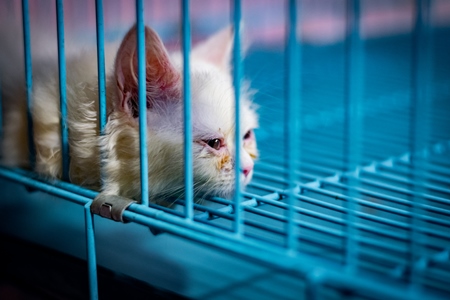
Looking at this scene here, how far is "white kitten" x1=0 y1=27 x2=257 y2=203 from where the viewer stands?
87 cm

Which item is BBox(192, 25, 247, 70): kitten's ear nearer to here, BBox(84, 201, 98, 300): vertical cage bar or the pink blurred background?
the pink blurred background

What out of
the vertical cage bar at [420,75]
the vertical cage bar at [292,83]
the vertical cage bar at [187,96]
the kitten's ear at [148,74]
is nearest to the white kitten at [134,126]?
the kitten's ear at [148,74]

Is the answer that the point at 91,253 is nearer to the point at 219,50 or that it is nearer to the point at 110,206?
the point at 110,206

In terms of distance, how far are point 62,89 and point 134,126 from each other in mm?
161

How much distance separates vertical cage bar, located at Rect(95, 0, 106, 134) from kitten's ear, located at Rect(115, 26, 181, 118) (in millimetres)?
26

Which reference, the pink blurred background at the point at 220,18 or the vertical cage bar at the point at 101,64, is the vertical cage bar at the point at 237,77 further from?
the pink blurred background at the point at 220,18

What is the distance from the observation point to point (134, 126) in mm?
871

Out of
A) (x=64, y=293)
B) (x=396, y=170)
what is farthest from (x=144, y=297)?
(x=396, y=170)

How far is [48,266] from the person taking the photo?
41.3 inches

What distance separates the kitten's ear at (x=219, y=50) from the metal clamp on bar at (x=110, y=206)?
1.56 feet

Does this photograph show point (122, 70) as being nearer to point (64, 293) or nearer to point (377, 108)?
point (64, 293)

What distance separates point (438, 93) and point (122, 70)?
159 cm

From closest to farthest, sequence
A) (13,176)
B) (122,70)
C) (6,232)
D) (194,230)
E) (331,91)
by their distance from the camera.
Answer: (194,230), (122,70), (13,176), (6,232), (331,91)

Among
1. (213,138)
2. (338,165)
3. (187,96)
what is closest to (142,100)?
(187,96)
